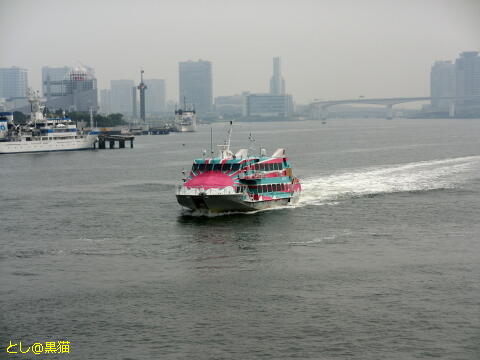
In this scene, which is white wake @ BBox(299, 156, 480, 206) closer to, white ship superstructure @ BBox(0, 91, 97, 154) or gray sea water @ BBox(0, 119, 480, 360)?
gray sea water @ BBox(0, 119, 480, 360)

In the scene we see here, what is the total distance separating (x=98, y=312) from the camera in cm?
2964

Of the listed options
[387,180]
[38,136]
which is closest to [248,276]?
[387,180]

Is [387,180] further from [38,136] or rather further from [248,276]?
[38,136]

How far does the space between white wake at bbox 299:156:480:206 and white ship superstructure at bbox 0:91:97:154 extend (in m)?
71.9

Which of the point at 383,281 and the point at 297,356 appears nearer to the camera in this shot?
the point at 297,356

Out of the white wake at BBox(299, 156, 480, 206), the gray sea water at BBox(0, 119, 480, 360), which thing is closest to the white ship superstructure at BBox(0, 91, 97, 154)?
the gray sea water at BBox(0, 119, 480, 360)

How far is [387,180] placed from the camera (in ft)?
231

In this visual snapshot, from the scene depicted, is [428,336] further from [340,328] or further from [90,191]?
[90,191]

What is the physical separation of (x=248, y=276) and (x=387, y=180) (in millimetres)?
38352

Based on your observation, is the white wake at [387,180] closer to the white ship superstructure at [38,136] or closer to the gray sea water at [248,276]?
the gray sea water at [248,276]

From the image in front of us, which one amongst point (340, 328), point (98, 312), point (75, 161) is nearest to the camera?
point (340, 328)

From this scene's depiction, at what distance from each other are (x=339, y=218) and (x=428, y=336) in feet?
74.4

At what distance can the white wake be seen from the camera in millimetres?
61375

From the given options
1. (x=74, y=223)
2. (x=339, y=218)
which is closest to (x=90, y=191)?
(x=74, y=223)
